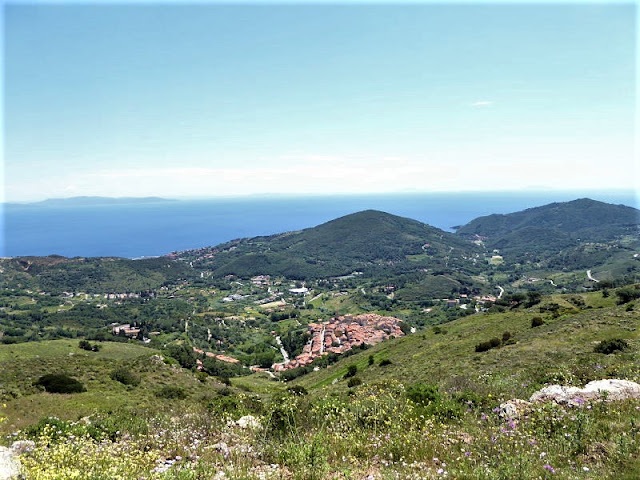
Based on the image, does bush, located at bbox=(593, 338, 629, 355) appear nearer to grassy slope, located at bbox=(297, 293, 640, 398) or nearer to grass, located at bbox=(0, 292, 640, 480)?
grassy slope, located at bbox=(297, 293, 640, 398)

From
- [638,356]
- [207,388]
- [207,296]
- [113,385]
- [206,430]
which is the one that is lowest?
[207,296]

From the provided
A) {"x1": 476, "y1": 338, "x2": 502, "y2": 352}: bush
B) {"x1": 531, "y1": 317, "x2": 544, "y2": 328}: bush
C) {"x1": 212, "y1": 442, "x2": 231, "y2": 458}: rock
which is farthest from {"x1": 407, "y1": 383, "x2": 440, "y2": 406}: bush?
{"x1": 531, "y1": 317, "x2": 544, "y2": 328}: bush

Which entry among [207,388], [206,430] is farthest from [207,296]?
[206,430]

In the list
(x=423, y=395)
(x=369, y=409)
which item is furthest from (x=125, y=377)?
(x=423, y=395)

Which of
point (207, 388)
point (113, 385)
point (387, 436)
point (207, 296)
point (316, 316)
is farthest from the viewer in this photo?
point (207, 296)

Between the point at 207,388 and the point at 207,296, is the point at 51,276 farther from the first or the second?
the point at 207,388
